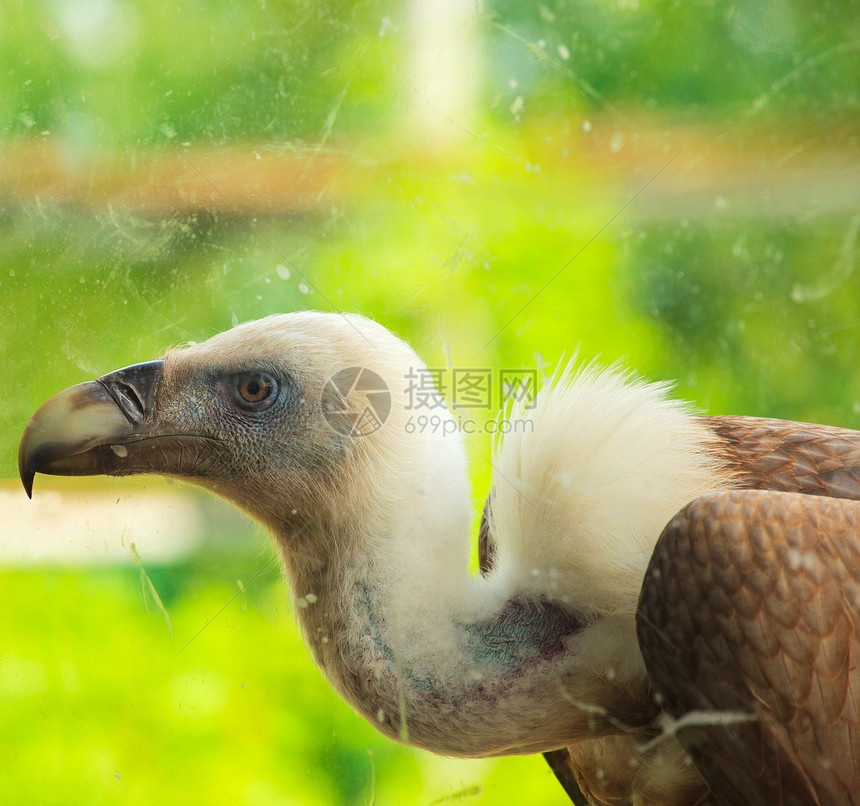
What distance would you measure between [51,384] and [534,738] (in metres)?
0.79

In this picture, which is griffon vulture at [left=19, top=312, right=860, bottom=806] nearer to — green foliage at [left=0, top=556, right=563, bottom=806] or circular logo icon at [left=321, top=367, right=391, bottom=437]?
circular logo icon at [left=321, top=367, right=391, bottom=437]

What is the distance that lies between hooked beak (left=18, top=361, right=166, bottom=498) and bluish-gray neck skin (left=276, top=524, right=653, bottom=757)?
273 millimetres

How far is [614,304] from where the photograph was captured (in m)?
1.24

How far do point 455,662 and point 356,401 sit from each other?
0.33m

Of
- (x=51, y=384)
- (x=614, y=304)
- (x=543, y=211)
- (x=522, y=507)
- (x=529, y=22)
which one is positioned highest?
(x=529, y=22)

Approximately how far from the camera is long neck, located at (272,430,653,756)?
959 millimetres

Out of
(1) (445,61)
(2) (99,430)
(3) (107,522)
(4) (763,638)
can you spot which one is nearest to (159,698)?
(3) (107,522)

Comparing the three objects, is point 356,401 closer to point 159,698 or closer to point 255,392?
point 255,392

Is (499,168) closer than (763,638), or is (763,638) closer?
(763,638)

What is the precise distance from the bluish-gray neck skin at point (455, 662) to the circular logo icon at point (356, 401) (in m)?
0.15

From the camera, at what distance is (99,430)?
0.96 metres

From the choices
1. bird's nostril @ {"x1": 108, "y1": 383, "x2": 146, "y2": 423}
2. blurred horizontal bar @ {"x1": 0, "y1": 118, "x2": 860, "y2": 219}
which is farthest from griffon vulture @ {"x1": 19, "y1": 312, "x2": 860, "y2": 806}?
blurred horizontal bar @ {"x1": 0, "y1": 118, "x2": 860, "y2": 219}

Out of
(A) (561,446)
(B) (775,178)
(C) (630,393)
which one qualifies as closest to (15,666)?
(A) (561,446)

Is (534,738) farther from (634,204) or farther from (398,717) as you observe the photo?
(634,204)
